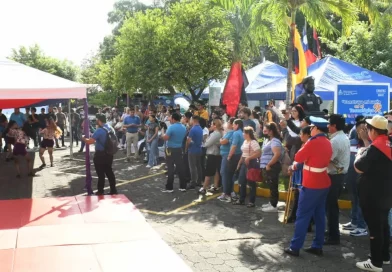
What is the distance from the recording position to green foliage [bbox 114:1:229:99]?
1642 cm

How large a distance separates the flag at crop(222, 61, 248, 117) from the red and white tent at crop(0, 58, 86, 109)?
5.79 m

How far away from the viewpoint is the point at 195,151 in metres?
9.44

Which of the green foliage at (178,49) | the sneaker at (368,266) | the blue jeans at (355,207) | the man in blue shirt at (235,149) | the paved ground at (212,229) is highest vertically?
the green foliage at (178,49)

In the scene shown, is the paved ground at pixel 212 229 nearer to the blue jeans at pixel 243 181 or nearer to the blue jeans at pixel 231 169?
the blue jeans at pixel 243 181

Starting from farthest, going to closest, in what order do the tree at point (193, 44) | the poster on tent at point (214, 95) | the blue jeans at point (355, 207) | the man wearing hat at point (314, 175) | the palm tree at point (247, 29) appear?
the tree at point (193, 44), the poster on tent at point (214, 95), the palm tree at point (247, 29), the blue jeans at point (355, 207), the man wearing hat at point (314, 175)

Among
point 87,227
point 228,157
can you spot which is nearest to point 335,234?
point 228,157

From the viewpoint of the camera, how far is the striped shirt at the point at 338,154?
5.80 metres

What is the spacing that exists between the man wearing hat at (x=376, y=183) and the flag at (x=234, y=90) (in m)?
8.00

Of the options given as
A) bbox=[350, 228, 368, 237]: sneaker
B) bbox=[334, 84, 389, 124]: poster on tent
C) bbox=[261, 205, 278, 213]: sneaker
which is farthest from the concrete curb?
bbox=[334, 84, 389, 124]: poster on tent

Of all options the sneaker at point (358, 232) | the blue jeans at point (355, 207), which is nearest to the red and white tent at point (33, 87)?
the blue jeans at point (355, 207)

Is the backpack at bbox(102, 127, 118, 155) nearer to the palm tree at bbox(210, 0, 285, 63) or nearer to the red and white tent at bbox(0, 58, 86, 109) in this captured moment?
the red and white tent at bbox(0, 58, 86, 109)

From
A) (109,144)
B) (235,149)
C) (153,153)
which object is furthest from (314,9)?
(109,144)

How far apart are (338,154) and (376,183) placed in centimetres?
97

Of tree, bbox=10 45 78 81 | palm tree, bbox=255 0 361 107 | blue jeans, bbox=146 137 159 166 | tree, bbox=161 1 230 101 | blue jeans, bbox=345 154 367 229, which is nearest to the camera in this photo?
blue jeans, bbox=345 154 367 229
